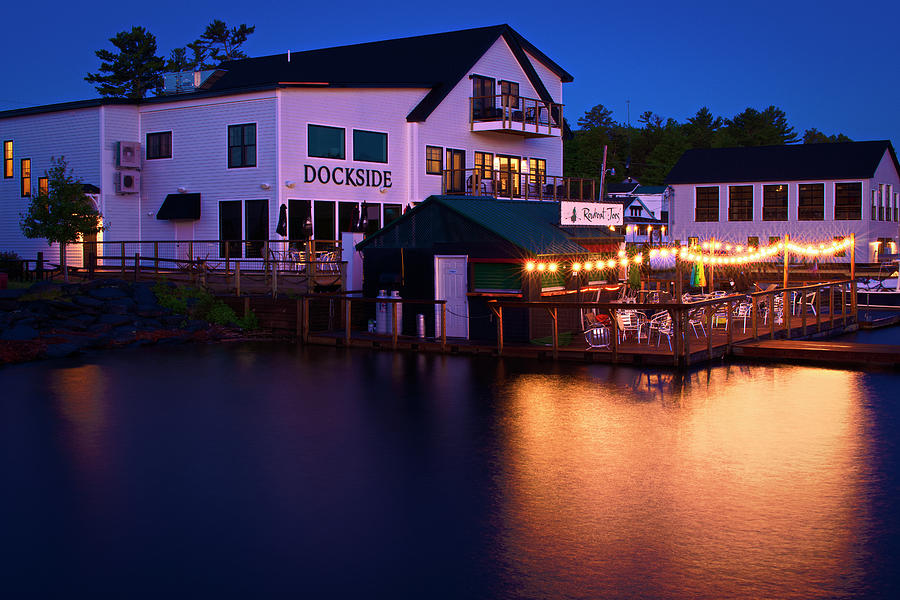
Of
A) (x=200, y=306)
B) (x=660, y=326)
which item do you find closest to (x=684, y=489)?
(x=660, y=326)

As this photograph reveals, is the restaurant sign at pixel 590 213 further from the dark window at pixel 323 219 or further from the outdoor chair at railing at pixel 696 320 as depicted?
the dark window at pixel 323 219

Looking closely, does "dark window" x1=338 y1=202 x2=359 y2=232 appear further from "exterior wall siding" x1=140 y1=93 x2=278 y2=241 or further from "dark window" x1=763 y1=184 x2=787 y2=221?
"dark window" x1=763 y1=184 x2=787 y2=221

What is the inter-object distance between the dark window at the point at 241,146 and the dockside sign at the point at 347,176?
217 centimetres

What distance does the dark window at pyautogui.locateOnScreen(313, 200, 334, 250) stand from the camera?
36.5m

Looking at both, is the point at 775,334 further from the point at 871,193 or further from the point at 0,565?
the point at 871,193

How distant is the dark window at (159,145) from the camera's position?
127 feet

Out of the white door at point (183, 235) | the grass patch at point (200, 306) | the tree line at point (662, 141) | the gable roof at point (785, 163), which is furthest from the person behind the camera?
the tree line at point (662, 141)

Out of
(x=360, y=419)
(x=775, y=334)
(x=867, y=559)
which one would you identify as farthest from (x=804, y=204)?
(x=867, y=559)

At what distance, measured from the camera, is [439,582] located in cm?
767

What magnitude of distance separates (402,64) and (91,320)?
69.4 feet

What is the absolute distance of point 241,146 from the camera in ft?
120

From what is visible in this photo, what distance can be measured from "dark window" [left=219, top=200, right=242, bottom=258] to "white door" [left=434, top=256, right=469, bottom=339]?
44.0 feet

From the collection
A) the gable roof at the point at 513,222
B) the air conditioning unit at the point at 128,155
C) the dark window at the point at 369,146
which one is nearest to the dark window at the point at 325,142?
the dark window at the point at 369,146

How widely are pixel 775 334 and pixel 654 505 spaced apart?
54.9ft
